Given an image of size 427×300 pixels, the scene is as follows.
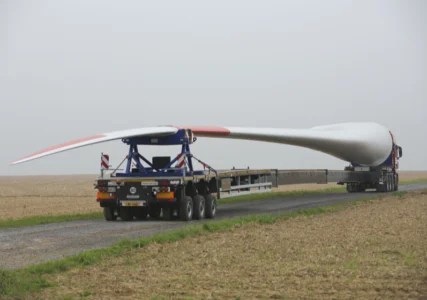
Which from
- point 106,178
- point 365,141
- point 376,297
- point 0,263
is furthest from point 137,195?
point 365,141

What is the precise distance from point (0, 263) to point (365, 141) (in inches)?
1225

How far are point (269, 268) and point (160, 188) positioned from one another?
10018 millimetres

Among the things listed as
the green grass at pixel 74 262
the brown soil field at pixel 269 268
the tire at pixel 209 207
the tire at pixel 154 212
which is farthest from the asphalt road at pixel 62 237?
the tire at pixel 209 207

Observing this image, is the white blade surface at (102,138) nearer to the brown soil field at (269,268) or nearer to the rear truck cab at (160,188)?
the rear truck cab at (160,188)

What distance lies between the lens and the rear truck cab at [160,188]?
21.4 meters

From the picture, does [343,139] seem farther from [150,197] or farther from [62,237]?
[62,237]

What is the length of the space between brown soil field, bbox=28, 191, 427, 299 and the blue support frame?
5.49 meters

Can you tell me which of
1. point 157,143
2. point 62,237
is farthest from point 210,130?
point 62,237

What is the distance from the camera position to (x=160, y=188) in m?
21.4

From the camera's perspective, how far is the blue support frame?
22.4 m

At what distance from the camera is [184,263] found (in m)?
12.5

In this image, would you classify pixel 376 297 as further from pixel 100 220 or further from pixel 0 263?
pixel 100 220

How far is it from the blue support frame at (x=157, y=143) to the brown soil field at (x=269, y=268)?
5.49 m

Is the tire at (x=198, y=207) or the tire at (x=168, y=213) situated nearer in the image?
the tire at (x=168, y=213)
